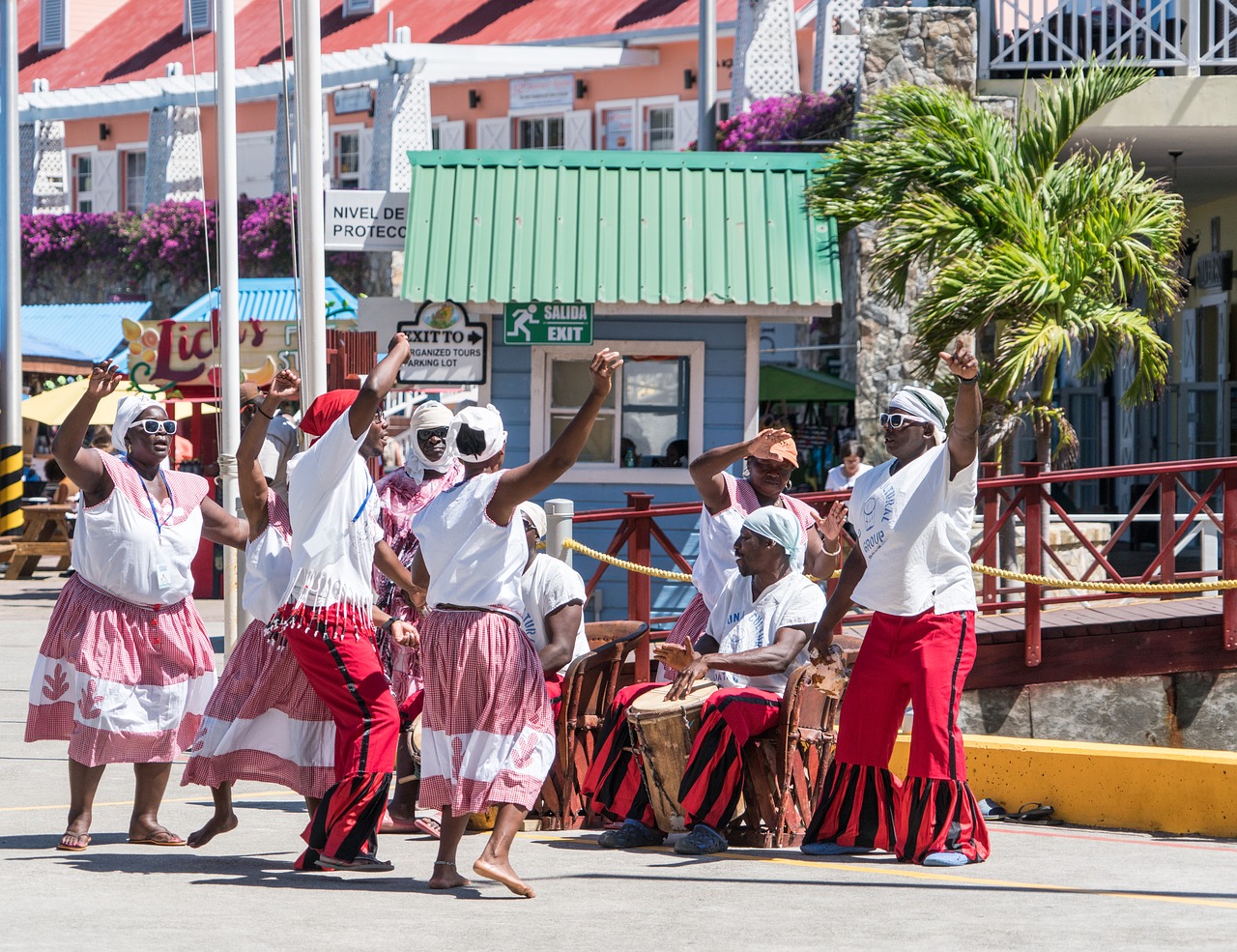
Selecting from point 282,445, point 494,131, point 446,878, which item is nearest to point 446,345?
point 282,445

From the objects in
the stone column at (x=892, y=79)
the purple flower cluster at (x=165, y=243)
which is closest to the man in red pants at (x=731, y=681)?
the stone column at (x=892, y=79)

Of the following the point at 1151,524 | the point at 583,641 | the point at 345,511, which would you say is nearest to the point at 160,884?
the point at 345,511

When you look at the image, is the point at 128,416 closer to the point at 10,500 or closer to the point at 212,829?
the point at 212,829

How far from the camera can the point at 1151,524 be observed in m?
19.0

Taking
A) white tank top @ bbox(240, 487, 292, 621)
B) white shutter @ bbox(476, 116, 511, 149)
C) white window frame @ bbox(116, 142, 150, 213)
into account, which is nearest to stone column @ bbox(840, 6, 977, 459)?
white tank top @ bbox(240, 487, 292, 621)

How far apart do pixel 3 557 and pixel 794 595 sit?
16.5 meters

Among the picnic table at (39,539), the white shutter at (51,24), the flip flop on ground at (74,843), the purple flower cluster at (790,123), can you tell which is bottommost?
the picnic table at (39,539)

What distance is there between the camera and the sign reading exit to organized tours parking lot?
13844mm

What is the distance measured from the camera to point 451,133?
36.6 m

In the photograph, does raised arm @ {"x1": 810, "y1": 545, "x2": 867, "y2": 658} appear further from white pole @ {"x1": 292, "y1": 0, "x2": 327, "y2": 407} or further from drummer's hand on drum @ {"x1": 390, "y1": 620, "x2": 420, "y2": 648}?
white pole @ {"x1": 292, "y1": 0, "x2": 327, "y2": 407}

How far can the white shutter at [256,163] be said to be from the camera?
38281mm

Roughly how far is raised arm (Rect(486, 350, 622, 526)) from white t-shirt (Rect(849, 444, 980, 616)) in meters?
1.39

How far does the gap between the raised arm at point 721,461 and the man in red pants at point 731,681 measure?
31 cm

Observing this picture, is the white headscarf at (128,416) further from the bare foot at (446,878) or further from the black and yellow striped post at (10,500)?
A: the black and yellow striped post at (10,500)
